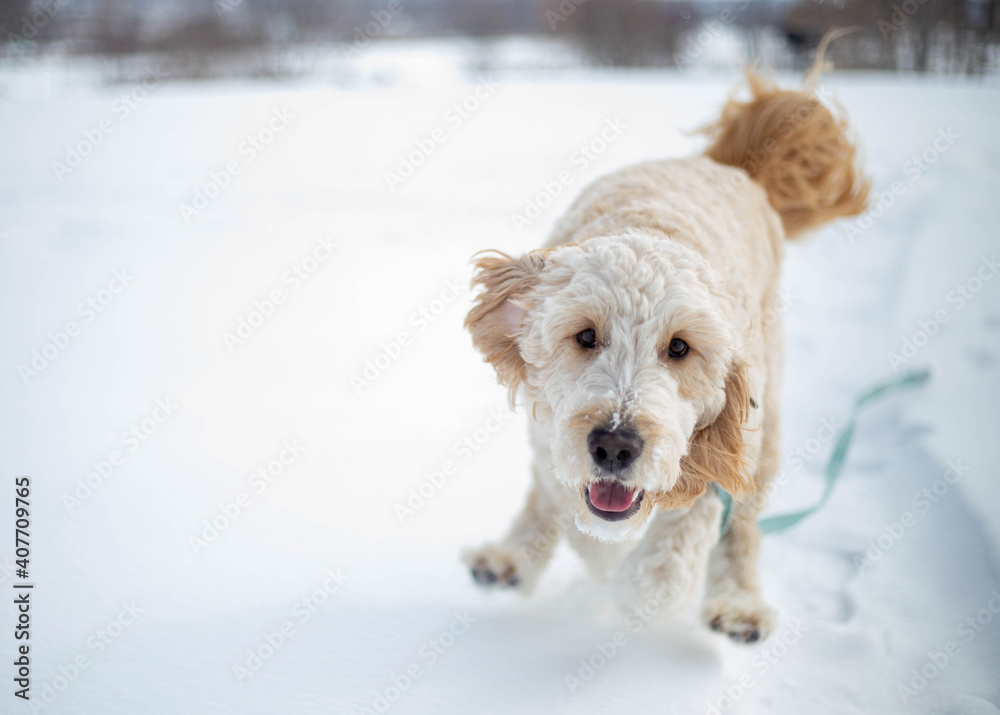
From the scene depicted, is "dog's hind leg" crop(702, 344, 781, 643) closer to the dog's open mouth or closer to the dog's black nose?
the dog's open mouth

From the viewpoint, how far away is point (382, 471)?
10.8ft

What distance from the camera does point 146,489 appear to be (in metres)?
2.91

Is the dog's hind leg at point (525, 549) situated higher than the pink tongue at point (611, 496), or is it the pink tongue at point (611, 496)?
the pink tongue at point (611, 496)

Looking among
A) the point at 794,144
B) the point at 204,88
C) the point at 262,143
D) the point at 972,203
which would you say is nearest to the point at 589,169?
the point at 972,203

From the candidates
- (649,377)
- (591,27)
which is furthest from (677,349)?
(591,27)

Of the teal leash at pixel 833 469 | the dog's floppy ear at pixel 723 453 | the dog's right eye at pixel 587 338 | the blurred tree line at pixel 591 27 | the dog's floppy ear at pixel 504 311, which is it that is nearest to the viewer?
the dog's right eye at pixel 587 338

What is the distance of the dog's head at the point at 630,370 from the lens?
6.07 ft

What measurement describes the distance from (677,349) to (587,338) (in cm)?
27

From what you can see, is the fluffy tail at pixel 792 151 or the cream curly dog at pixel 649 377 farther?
the fluffy tail at pixel 792 151

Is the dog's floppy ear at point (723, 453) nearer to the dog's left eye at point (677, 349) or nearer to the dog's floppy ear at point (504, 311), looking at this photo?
the dog's left eye at point (677, 349)

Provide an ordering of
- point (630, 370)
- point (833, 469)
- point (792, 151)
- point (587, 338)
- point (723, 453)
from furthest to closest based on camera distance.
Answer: point (792, 151) < point (833, 469) < point (723, 453) < point (587, 338) < point (630, 370)

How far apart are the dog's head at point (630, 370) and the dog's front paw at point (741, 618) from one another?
0.49 m

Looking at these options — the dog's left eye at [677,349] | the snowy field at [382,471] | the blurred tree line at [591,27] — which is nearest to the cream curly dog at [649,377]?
the dog's left eye at [677,349]

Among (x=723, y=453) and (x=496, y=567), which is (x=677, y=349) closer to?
(x=723, y=453)
